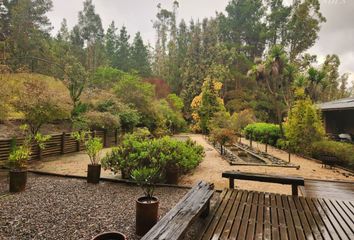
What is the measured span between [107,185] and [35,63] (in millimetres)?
23156

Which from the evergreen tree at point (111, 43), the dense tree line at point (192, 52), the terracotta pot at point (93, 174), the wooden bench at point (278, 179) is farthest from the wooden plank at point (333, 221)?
the evergreen tree at point (111, 43)

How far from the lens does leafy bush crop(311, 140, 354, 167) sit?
30.7 ft

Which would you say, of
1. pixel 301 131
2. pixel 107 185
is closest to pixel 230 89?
pixel 301 131

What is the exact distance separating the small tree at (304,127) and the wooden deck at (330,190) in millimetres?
5813

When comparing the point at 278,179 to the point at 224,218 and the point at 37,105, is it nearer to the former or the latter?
the point at 224,218

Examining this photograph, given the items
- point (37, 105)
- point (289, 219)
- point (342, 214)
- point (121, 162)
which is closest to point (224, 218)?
point (289, 219)

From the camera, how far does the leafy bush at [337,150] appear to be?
30.7 feet

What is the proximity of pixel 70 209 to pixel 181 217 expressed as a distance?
105 inches

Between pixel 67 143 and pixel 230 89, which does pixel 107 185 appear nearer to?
pixel 67 143

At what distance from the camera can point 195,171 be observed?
8.11 meters

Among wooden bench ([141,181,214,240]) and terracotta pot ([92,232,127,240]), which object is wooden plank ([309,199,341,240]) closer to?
wooden bench ([141,181,214,240])

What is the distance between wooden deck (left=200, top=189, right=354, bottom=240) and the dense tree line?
15.4 m

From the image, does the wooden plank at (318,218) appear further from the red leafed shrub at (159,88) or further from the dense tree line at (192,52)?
the red leafed shrub at (159,88)

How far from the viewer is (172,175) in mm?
6223
